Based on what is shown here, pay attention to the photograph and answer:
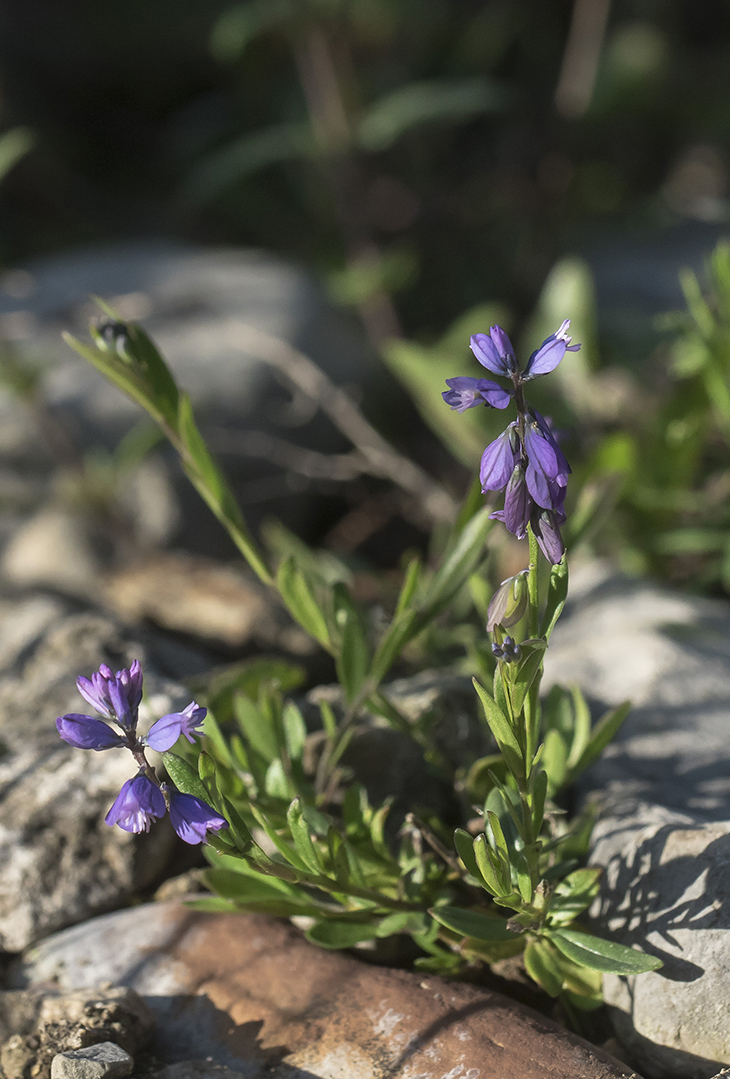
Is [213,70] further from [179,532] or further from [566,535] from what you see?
[566,535]

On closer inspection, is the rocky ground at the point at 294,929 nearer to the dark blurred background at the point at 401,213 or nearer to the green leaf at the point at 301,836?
the green leaf at the point at 301,836

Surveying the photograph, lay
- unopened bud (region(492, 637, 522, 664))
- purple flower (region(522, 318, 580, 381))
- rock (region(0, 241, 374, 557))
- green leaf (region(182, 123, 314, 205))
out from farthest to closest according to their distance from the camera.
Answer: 1. green leaf (region(182, 123, 314, 205))
2. rock (region(0, 241, 374, 557))
3. unopened bud (region(492, 637, 522, 664))
4. purple flower (region(522, 318, 580, 381))

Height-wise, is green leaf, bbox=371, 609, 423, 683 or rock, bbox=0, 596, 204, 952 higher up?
green leaf, bbox=371, 609, 423, 683

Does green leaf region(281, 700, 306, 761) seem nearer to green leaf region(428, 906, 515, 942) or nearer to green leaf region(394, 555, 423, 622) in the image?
green leaf region(394, 555, 423, 622)

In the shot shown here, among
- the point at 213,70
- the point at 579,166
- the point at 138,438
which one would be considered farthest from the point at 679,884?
the point at 213,70

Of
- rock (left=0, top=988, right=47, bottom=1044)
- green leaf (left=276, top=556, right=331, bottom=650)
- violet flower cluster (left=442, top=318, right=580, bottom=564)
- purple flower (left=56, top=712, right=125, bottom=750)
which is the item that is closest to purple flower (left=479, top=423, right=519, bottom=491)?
violet flower cluster (left=442, top=318, right=580, bottom=564)

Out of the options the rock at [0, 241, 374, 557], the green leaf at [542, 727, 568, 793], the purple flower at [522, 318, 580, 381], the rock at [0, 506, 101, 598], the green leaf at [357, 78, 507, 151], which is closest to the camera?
the purple flower at [522, 318, 580, 381]
